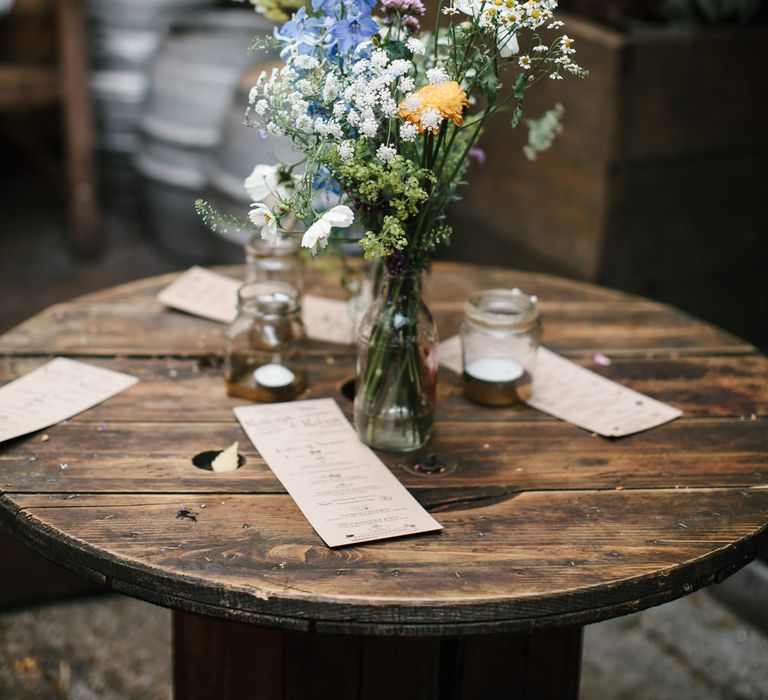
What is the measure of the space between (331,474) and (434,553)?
0.64ft

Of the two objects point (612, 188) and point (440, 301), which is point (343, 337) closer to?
point (440, 301)

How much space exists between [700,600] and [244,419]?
4.46 feet

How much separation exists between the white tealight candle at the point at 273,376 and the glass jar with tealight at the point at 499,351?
246mm

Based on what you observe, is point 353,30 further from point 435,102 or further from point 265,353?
point 265,353

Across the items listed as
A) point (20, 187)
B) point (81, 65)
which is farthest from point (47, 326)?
point (20, 187)

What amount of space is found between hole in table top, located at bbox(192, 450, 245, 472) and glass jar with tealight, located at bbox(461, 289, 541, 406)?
1.17 ft

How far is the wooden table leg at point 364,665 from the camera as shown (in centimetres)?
132

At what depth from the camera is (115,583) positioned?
109cm

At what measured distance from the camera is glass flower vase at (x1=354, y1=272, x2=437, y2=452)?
128 centimetres

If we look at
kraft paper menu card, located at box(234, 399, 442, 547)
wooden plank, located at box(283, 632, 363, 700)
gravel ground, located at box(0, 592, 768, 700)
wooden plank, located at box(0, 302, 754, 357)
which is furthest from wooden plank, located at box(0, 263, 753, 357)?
gravel ground, located at box(0, 592, 768, 700)

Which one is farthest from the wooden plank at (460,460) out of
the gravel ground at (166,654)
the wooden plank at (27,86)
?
the wooden plank at (27,86)

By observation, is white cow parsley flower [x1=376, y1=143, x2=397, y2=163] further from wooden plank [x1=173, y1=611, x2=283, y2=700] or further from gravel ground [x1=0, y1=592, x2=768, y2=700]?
gravel ground [x1=0, y1=592, x2=768, y2=700]

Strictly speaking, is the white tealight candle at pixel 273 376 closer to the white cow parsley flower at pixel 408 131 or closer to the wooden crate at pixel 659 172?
the white cow parsley flower at pixel 408 131

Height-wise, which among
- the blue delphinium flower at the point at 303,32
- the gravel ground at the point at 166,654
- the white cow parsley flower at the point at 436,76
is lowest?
the gravel ground at the point at 166,654
